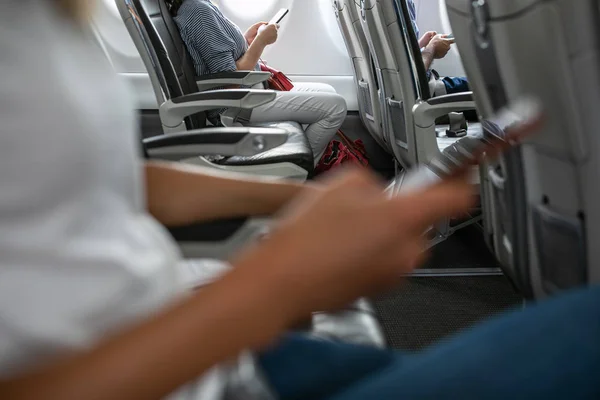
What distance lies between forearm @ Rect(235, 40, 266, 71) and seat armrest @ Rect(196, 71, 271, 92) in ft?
1.02

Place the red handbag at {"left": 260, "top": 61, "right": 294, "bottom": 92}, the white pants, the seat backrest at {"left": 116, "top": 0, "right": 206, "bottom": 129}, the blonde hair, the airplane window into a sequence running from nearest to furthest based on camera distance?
the blonde hair → the seat backrest at {"left": 116, "top": 0, "right": 206, "bottom": 129} → the white pants → the red handbag at {"left": 260, "top": 61, "right": 294, "bottom": 92} → the airplane window

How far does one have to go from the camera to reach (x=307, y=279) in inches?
12.4

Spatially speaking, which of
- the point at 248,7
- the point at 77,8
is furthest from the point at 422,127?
the point at 248,7

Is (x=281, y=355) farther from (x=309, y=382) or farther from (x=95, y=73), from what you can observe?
(x=95, y=73)

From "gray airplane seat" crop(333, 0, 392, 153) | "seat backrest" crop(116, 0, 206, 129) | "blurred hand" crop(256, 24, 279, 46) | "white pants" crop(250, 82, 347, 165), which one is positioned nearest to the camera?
"seat backrest" crop(116, 0, 206, 129)

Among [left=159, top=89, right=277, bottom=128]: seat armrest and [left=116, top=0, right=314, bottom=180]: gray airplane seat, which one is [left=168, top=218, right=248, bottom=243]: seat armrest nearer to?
[left=116, top=0, right=314, bottom=180]: gray airplane seat

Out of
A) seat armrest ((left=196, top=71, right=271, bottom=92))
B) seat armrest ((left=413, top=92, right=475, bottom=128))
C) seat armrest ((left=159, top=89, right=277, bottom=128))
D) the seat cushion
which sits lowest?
seat armrest ((left=413, top=92, right=475, bottom=128))

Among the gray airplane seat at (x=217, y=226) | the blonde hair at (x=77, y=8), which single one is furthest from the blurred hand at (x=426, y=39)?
the blonde hair at (x=77, y=8)

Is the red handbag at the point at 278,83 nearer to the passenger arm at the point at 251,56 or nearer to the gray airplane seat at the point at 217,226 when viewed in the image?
the passenger arm at the point at 251,56

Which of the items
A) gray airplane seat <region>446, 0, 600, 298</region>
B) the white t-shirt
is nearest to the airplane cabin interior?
gray airplane seat <region>446, 0, 600, 298</region>

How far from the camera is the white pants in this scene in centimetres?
239

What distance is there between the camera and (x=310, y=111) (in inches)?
→ 95.9

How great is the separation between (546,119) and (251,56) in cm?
208

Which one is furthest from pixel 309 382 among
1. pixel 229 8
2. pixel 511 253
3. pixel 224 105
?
pixel 229 8
